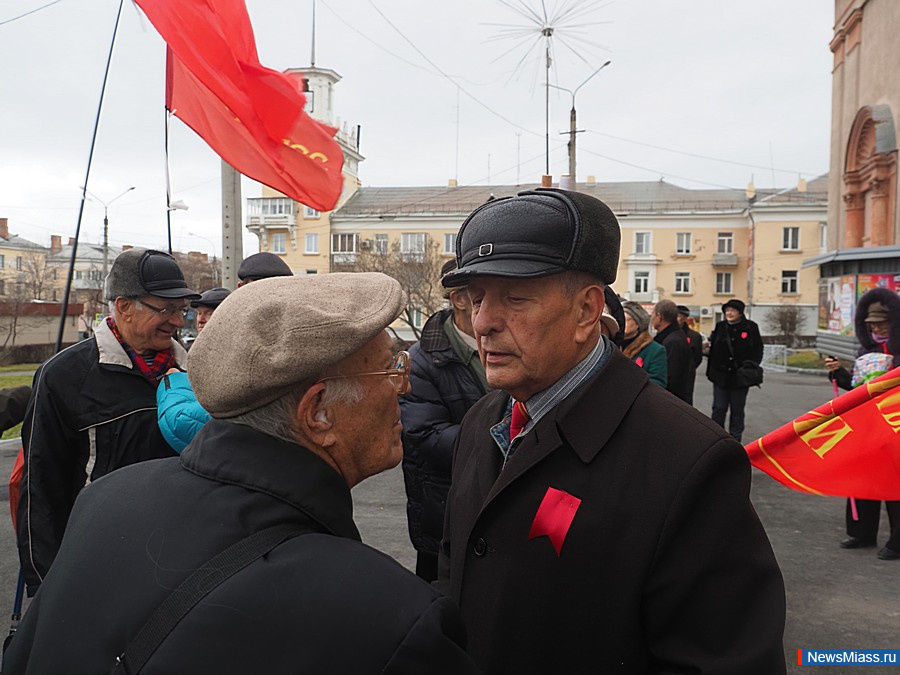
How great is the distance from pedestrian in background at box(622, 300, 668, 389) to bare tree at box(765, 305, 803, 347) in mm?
37122

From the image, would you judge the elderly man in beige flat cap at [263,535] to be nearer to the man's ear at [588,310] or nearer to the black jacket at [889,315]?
the man's ear at [588,310]

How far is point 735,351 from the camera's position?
905 centimetres

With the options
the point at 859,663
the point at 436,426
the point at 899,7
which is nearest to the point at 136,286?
the point at 436,426

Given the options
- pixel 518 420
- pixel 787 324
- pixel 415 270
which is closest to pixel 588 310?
pixel 518 420

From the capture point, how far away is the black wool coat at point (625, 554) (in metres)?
1.51

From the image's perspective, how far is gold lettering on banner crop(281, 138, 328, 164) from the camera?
5867 mm

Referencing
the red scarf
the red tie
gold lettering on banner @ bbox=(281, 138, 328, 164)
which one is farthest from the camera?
gold lettering on banner @ bbox=(281, 138, 328, 164)

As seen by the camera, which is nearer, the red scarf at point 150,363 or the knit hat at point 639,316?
the red scarf at point 150,363

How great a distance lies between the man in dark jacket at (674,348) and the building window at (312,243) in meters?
47.3

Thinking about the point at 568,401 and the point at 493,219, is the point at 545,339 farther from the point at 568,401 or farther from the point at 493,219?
the point at 493,219

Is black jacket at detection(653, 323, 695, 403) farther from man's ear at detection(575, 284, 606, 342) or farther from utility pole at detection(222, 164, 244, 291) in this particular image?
man's ear at detection(575, 284, 606, 342)

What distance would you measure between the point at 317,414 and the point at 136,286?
91.8 inches

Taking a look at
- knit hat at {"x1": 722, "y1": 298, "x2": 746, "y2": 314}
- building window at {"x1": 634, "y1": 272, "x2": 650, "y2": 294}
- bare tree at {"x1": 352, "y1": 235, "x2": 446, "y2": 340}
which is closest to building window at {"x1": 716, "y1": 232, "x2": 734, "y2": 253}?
building window at {"x1": 634, "y1": 272, "x2": 650, "y2": 294}

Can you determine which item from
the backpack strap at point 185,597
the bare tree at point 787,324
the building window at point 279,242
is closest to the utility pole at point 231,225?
the backpack strap at point 185,597
